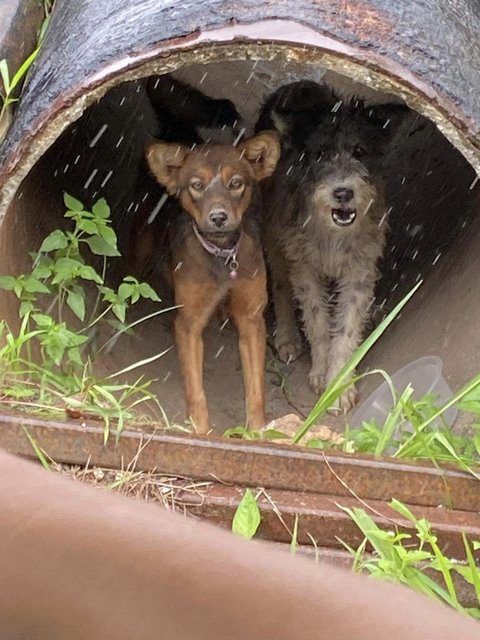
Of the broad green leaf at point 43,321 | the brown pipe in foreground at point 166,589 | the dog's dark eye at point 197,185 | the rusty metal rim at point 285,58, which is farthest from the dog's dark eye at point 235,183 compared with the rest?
the brown pipe in foreground at point 166,589

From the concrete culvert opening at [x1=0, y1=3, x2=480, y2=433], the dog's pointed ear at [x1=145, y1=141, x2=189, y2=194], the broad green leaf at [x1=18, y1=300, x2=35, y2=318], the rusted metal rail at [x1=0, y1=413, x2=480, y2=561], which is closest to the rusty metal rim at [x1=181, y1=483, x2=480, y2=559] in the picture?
the rusted metal rail at [x1=0, y1=413, x2=480, y2=561]

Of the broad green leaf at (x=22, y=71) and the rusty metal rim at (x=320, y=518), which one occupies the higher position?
the broad green leaf at (x=22, y=71)

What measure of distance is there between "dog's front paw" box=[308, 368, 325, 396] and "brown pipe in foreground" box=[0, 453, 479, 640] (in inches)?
200

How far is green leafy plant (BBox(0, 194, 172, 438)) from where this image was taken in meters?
3.84

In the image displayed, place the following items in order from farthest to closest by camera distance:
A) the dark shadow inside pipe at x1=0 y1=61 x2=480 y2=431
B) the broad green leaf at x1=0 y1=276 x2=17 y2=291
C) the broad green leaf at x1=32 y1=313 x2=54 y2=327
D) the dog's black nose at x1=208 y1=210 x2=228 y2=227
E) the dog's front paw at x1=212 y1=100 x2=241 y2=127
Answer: the dog's front paw at x1=212 y1=100 x2=241 y2=127 < the dark shadow inside pipe at x1=0 y1=61 x2=480 y2=431 < the dog's black nose at x1=208 y1=210 x2=228 y2=227 < the broad green leaf at x1=0 y1=276 x2=17 y2=291 < the broad green leaf at x1=32 y1=313 x2=54 y2=327

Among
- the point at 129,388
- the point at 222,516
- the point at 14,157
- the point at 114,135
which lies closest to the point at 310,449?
the point at 222,516

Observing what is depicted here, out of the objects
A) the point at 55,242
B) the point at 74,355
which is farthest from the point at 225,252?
the point at 74,355

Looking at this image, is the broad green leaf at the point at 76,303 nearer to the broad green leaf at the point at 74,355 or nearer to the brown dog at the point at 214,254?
the broad green leaf at the point at 74,355

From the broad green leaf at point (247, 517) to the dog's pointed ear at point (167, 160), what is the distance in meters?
2.22

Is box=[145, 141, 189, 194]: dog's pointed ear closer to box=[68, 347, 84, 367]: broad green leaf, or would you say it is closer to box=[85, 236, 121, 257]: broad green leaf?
box=[85, 236, 121, 257]: broad green leaf

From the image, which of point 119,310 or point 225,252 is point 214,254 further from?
point 119,310

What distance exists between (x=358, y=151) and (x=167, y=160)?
1.12 meters

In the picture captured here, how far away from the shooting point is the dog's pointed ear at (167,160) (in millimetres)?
5164

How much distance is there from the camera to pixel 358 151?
5.78 metres
